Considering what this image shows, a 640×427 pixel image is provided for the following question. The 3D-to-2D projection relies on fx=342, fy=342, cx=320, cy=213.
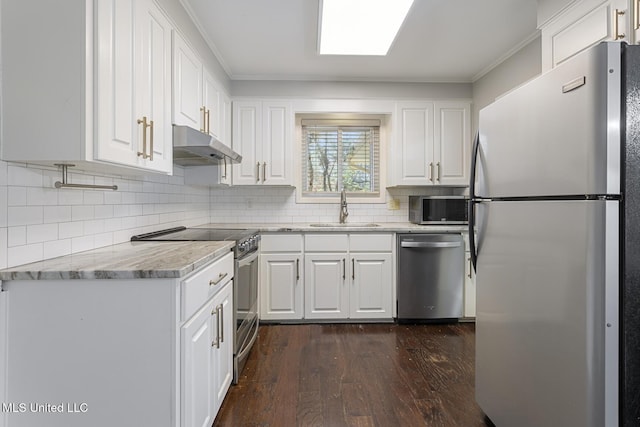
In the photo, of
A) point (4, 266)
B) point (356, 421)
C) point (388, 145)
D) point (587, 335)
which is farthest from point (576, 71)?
point (388, 145)

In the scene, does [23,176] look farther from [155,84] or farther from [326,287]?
[326,287]

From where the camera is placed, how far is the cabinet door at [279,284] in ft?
10.3

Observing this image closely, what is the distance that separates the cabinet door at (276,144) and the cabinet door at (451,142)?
152 centimetres

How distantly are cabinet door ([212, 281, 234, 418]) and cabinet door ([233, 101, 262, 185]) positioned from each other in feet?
5.29

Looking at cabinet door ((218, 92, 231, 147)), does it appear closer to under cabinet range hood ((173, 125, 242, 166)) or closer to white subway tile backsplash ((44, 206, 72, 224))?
under cabinet range hood ((173, 125, 242, 166))

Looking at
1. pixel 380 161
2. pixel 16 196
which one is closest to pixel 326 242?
pixel 380 161

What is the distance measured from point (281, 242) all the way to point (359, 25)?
1861 mm

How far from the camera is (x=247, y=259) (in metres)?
2.43

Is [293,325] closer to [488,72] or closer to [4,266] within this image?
[4,266]

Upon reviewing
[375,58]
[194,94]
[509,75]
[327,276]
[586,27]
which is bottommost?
[327,276]

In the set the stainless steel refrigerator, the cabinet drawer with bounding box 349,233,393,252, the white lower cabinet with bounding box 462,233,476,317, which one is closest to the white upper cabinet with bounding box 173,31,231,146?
the cabinet drawer with bounding box 349,233,393,252

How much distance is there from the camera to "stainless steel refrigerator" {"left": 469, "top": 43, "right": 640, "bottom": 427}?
108 cm

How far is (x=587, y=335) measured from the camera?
1123mm

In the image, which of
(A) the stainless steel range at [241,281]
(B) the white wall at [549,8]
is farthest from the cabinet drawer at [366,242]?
(B) the white wall at [549,8]
